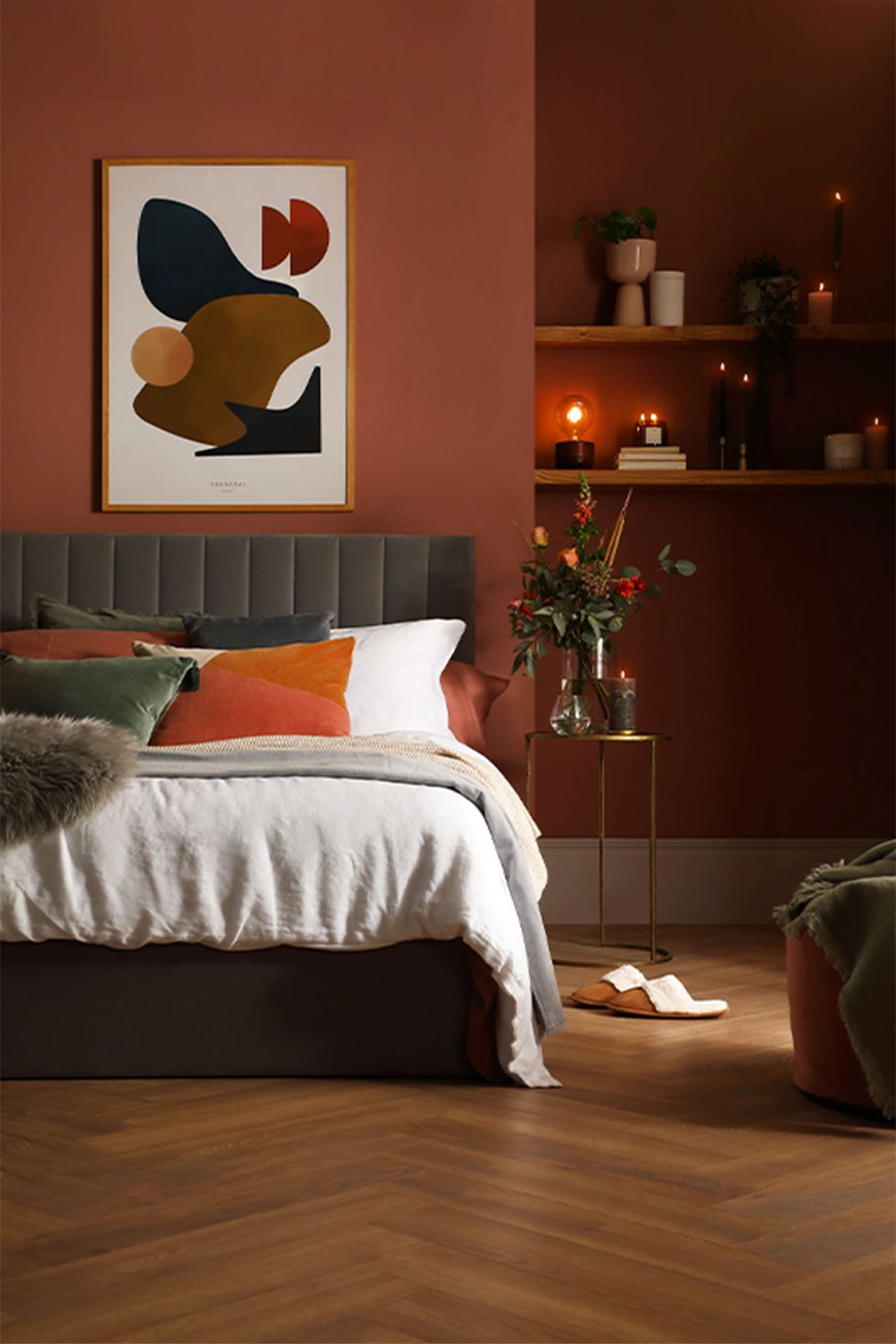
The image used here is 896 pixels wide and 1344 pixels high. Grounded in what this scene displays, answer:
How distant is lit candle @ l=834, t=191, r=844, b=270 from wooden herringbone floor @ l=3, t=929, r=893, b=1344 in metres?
3.29

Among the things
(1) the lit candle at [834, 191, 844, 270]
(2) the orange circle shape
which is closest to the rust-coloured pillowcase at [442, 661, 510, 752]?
(2) the orange circle shape

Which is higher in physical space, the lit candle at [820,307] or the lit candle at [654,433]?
the lit candle at [820,307]

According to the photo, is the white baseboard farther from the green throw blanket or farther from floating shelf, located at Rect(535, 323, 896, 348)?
the green throw blanket

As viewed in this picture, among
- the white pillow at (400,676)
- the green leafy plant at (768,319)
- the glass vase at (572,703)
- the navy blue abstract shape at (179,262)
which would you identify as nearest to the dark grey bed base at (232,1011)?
the white pillow at (400,676)

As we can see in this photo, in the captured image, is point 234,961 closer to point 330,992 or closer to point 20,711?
point 330,992

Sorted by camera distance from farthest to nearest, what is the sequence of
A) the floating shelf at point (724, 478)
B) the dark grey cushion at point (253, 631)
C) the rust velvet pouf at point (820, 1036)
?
1. the floating shelf at point (724, 478)
2. the dark grey cushion at point (253, 631)
3. the rust velvet pouf at point (820, 1036)

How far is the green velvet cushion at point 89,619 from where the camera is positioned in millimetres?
4676

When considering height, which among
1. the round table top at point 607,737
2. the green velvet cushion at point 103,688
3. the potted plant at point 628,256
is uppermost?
the potted plant at point 628,256

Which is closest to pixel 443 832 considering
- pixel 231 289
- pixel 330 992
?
pixel 330 992

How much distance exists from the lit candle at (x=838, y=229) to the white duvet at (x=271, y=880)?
331 cm

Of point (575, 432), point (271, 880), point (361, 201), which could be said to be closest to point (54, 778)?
point (271, 880)

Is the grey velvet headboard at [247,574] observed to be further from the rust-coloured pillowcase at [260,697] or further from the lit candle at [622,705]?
the rust-coloured pillowcase at [260,697]

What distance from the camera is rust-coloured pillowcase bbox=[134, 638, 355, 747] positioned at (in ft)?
12.7

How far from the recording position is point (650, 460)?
17.5 ft
